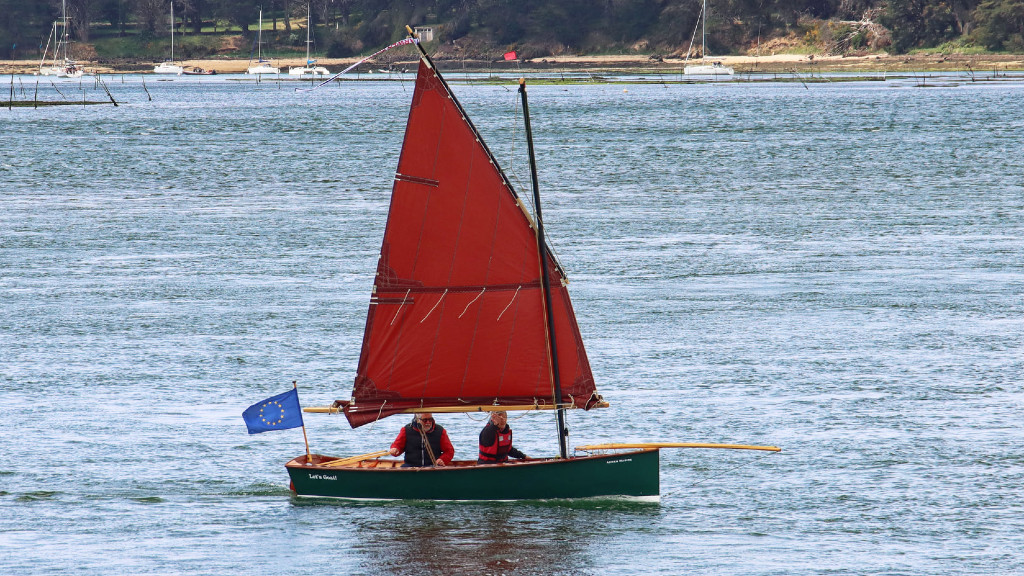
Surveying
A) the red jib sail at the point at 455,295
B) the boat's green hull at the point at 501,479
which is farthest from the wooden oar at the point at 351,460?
the red jib sail at the point at 455,295

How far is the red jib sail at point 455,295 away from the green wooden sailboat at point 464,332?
0.02 metres

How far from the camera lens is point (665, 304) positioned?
43250mm

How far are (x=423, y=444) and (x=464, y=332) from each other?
2161 mm

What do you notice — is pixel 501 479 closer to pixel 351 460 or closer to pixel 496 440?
pixel 496 440

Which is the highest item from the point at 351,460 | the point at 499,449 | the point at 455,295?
the point at 455,295

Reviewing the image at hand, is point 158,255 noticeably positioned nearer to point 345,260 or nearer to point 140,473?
point 345,260

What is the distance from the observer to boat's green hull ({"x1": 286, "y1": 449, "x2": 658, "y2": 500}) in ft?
76.9

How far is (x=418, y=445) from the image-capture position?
78.8 ft

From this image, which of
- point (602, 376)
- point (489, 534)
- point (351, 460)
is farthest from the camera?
point (602, 376)

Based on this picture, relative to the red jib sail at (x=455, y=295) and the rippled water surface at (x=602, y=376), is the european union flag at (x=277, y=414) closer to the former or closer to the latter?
the red jib sail at (x=455, y=295)

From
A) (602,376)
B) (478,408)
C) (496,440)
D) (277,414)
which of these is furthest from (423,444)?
(602,376)

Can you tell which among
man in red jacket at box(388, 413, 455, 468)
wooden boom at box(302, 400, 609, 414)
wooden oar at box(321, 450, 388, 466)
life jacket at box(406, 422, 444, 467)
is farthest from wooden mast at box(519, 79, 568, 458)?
wooden oar at box(321, 450, 388, 466)

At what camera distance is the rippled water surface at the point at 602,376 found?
23172 millimetres

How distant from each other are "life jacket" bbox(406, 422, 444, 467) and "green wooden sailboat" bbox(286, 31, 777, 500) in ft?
1.23
